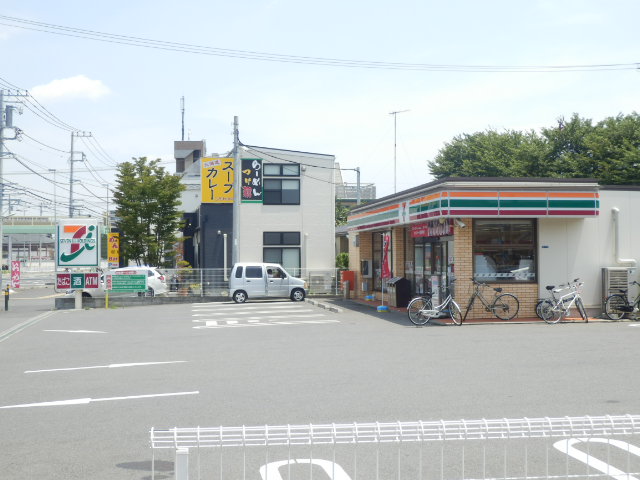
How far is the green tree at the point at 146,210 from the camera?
3538 cm

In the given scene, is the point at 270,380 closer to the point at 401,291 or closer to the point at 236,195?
the point at 401,291

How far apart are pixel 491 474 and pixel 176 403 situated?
168 inches

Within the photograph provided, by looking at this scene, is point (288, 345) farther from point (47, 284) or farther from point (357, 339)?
point (47, 284)

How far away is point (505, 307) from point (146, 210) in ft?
74.4

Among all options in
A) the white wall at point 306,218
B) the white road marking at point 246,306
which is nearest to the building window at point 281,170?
the white wall at point 306,218

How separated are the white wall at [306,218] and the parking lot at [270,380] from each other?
676 inches

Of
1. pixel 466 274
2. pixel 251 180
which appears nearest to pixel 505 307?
pixel 466 274

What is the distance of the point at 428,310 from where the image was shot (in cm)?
1772

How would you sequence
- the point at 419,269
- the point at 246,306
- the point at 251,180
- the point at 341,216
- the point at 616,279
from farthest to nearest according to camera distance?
the point at 341,216, the point at 251,180, the point at 246,306, the point at 419,269, the point at 616,279

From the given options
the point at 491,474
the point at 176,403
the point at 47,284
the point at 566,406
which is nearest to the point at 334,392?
the point at 176,403

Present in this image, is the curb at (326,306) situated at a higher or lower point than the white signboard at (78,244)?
lower

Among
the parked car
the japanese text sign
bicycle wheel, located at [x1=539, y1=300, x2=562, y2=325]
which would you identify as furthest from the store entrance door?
the japanese text sign

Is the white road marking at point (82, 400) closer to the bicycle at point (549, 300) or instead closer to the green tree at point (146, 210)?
the bicycle at point (549, 300)

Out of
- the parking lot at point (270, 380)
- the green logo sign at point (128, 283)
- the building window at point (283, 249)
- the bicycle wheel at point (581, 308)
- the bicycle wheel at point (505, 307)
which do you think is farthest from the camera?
the building window at point (283, 249)
